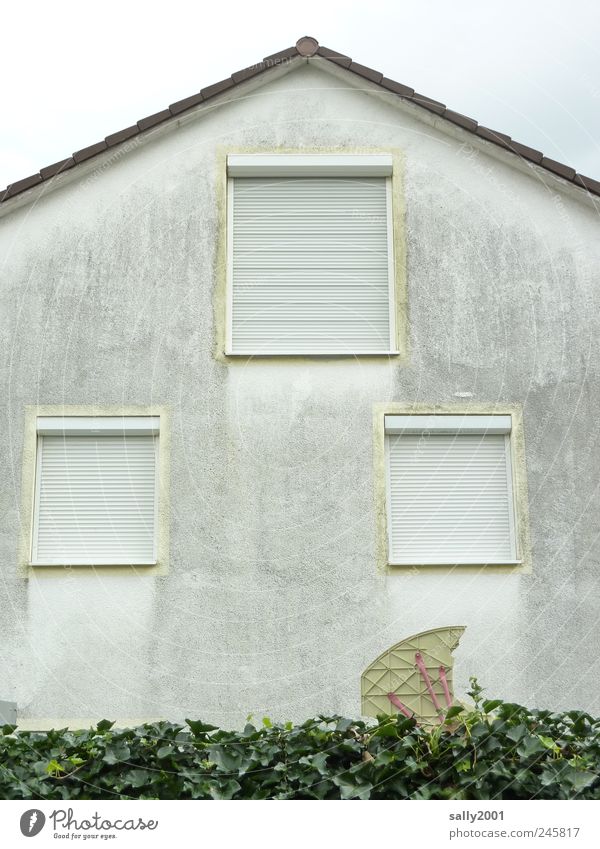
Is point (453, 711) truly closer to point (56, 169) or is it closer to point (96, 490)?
point (96, 490)

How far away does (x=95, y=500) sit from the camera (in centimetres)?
1202

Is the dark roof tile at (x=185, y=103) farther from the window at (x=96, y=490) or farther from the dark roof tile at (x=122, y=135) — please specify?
the window at (x=96, y=490)

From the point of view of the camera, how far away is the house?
11414mm

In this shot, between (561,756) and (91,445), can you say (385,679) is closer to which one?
(561,756)

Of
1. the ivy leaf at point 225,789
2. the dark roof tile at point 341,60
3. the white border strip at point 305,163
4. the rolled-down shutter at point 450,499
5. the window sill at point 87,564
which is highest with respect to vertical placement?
the dark roof tile at point 341,60

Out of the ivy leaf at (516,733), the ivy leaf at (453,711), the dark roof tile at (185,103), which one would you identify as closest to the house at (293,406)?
the dark roof tile at (185,103)

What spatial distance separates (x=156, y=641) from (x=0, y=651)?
1.57 meters

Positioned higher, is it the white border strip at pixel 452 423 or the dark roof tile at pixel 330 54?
the dark roof tile at pixel 330 54

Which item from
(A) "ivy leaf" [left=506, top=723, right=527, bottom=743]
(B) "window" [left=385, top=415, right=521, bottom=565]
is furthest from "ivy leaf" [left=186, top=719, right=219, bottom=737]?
(B) "window" [left=385, top=415, right=521, bottom=565]

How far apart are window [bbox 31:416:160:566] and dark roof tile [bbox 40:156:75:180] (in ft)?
8.94

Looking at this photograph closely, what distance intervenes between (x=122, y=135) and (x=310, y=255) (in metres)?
2.51

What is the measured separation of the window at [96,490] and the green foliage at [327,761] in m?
4.50

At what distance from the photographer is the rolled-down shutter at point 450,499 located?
11.9 m

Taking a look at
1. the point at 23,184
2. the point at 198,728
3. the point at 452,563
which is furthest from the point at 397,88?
the point at 198,728
